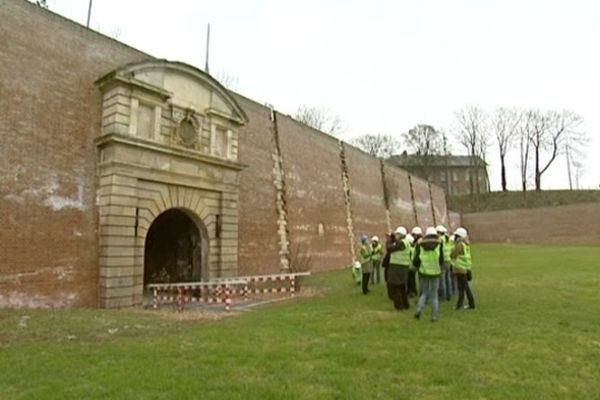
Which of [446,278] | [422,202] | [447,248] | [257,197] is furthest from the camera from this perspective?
[422,202]

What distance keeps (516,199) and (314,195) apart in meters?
37.0

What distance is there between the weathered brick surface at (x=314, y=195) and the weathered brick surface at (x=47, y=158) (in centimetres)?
950

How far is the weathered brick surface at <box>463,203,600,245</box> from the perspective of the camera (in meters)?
40.6

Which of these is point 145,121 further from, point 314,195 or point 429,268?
point 314,195

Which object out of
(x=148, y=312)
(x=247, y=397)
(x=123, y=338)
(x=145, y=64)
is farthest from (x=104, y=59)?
(x=247, y=397)

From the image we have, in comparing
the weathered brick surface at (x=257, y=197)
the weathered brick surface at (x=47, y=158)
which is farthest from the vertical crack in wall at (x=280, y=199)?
the weathered brick surface at (x=47, y=158)

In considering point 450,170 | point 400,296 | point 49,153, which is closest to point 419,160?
point 450,170

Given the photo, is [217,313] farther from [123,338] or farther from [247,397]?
[247,397]

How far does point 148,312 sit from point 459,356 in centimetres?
694

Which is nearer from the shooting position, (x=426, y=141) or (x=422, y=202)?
(x=422, y=202)

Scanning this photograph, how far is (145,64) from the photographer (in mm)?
11719

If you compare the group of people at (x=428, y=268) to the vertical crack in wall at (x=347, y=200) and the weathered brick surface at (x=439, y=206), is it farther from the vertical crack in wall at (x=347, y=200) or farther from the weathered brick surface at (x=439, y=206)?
the weathered brick surface at (x=439, y=206)

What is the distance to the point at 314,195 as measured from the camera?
21625 mm

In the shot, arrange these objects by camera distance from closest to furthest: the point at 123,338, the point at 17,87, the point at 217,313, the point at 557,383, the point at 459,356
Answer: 1. the point at 557,383
2. the point at 459,356
3. the point at 123,338
4. the point at 17,87
5. the point at 217,313
